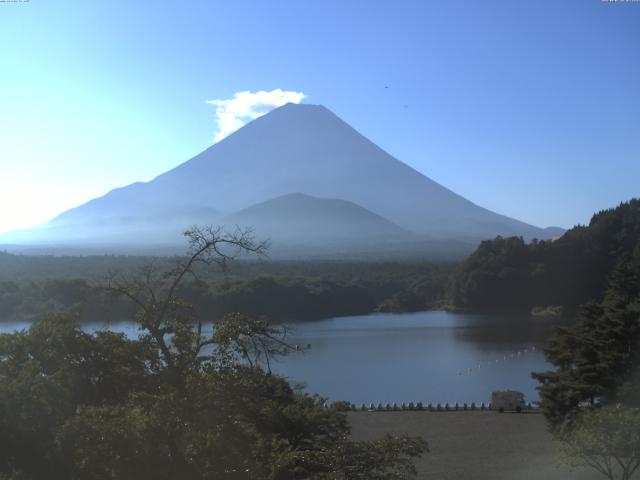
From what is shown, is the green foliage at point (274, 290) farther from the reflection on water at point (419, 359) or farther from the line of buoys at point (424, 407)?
the line of buoys at point (424, 407)

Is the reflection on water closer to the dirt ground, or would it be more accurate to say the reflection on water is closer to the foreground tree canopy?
the dirt ground

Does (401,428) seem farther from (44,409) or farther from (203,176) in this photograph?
(203,176)

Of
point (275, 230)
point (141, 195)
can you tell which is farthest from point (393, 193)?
point (141, 195)

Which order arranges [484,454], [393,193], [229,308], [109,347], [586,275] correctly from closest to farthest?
1. [109,347]
2. [484,454]
3. [229,308]
4. [586,275]
5. [393,193]

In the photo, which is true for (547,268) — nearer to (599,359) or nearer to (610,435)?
(599,359)

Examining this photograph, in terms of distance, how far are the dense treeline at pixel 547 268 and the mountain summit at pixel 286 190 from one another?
178 feet

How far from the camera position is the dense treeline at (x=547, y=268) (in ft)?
105

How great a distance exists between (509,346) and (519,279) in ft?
39.5

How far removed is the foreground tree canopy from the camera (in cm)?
285

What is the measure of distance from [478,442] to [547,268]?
24384 millimetres

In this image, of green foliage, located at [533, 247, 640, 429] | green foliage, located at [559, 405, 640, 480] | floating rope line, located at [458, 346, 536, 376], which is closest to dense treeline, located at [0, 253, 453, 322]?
floating rope line, located at [458, 346, 536, 376]

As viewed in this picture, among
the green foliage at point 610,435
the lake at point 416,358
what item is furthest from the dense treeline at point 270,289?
the green foliage at point 610,435

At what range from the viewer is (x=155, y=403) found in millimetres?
2947

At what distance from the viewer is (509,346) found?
70.7 ft
